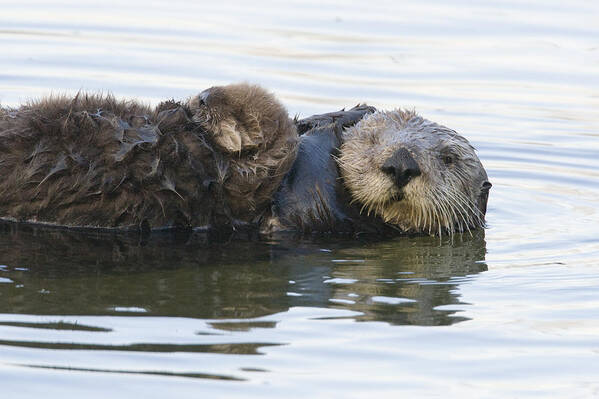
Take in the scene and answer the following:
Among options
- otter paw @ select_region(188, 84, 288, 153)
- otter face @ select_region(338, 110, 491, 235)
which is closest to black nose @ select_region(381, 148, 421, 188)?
otter face @ select_region(338, 110, 491, 235)

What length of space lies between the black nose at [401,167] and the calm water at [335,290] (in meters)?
0.45

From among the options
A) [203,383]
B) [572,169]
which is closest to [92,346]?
[203,383]

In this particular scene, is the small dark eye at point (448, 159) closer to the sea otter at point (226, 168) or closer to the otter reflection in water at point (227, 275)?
the sea otter at point (226, 168)

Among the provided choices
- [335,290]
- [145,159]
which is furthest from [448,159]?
[145,159]

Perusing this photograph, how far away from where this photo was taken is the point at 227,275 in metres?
5.58

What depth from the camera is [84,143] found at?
19.4 ft

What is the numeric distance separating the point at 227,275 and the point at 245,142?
3.12 ft

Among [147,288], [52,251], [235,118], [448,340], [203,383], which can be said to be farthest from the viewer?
[235,118]

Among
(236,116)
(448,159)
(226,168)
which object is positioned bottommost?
(226,168)

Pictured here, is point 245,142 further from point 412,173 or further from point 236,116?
point 412,173

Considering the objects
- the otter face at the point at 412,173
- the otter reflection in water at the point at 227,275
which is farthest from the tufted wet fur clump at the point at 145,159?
the otter face at the point at 412,173

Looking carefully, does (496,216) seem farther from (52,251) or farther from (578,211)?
(52,251)

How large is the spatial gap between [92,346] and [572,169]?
553cm

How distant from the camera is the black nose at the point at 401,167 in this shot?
6195 millimetres
